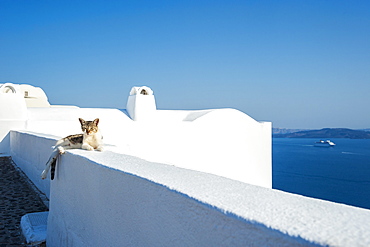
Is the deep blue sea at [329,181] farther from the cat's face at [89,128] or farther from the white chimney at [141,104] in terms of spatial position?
the cat's face at [89,128]

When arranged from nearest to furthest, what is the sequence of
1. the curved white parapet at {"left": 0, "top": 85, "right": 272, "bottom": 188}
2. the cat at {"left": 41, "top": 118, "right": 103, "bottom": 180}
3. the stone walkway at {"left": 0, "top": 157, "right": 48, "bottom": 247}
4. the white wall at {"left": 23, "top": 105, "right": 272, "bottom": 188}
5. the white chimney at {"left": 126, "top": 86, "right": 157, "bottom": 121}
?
the cat at {"left": 41, "top": 118, "right": 103, "bottom": 180} < the stone walkway at {"left": 0, "top": 157, "right": 48, "bottom": 247} < the curved white parapet at {"left": 0, "top": 85, "right": 272, "bottom": 188} < the white wall at {"left": 23, "top": 105, "right": 272, "bottom": 188} < the white chimney at {"left": 126, "top": 86, "right": 157, "bottom": 121}

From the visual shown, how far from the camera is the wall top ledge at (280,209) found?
84cm

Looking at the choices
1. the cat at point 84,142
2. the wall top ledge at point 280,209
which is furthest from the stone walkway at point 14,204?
the wall top ledge at point 280,209

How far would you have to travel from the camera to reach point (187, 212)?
4.03 feet

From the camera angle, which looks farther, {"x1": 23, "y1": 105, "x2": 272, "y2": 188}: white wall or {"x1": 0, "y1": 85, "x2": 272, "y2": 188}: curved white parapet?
{"x1": 23, "y1": 105, "x2": 272, "y2": 188}: white wall

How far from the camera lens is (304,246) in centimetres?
83

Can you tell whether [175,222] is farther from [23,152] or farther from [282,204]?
[23,152]

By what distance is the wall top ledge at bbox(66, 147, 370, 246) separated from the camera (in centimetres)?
84

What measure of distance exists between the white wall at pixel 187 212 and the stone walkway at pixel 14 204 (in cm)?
103

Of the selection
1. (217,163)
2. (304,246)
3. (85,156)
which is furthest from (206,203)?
(217,163)

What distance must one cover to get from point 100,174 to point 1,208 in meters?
2.70

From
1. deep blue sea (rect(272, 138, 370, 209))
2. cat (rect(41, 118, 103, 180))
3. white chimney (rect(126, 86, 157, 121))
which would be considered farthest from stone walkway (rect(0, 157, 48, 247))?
deep blue sea (rect(272, 138, 370, 209))

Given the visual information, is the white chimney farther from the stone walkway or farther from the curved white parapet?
the stone walkway

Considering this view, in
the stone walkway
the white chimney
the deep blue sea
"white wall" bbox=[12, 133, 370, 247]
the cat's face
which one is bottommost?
the deep blue sea
